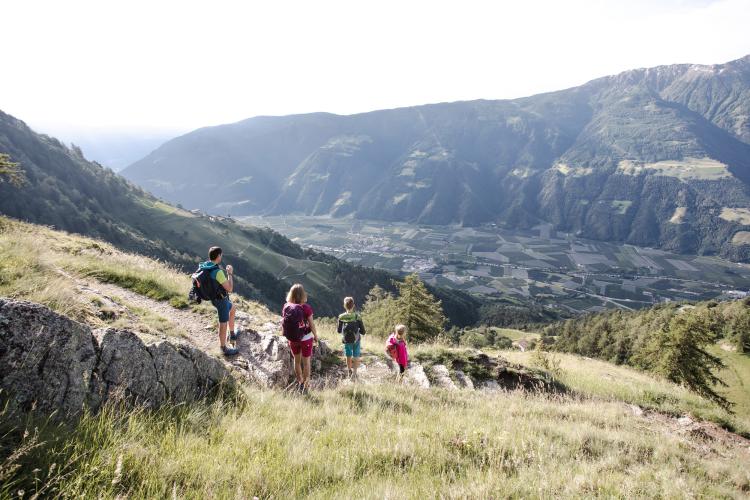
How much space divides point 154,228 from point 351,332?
6351 inches

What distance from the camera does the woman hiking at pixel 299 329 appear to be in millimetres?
8484

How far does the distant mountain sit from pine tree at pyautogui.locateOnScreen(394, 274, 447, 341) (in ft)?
197

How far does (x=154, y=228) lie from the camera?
14500cm

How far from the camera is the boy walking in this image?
10.6m

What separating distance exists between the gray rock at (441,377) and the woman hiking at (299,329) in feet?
16.2

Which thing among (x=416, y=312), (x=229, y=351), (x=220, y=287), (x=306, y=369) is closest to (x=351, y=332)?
(x=306, y=369)

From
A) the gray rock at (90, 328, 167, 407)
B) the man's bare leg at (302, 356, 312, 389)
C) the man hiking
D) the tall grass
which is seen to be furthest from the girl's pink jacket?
the tall grass

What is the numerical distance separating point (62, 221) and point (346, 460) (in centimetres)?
14478

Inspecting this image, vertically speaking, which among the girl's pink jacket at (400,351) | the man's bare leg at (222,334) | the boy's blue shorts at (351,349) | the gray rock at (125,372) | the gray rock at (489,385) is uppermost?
the gray rock at (125,372)

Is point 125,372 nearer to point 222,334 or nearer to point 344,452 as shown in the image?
point 344,452

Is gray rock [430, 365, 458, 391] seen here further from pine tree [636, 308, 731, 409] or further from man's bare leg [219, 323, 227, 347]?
pine tree [636, 308, 731, 409]

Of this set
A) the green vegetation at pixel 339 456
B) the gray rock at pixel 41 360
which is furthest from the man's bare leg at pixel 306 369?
the gray rock at pixel 41 360

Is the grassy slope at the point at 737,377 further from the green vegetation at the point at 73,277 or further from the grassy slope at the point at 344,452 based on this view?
the green vegetation at the point at 73,277

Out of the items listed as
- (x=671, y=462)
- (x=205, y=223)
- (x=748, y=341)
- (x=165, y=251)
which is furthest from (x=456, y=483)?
(x=205, y=223)
